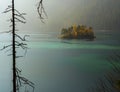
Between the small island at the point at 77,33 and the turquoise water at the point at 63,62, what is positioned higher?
the small island at the point at 77,33

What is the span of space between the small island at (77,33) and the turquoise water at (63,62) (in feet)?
0.42

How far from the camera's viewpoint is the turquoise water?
695 centimetres

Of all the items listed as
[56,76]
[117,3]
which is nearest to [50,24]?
[56,76]

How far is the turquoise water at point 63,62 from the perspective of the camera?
695cm

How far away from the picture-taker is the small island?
6931mm

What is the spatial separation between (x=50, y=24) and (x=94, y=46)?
1.19 metres

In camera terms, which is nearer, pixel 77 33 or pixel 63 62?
pixel 77 33

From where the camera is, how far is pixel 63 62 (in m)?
7.38

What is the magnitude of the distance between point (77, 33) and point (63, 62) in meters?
0.83

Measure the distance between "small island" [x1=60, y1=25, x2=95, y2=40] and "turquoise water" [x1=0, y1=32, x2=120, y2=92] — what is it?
0.42 ft

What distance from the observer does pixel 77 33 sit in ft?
22.9

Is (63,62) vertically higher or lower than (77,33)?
lower

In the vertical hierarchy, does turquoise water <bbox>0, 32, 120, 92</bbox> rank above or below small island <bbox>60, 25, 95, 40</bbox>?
below

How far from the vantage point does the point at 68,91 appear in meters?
7.04
